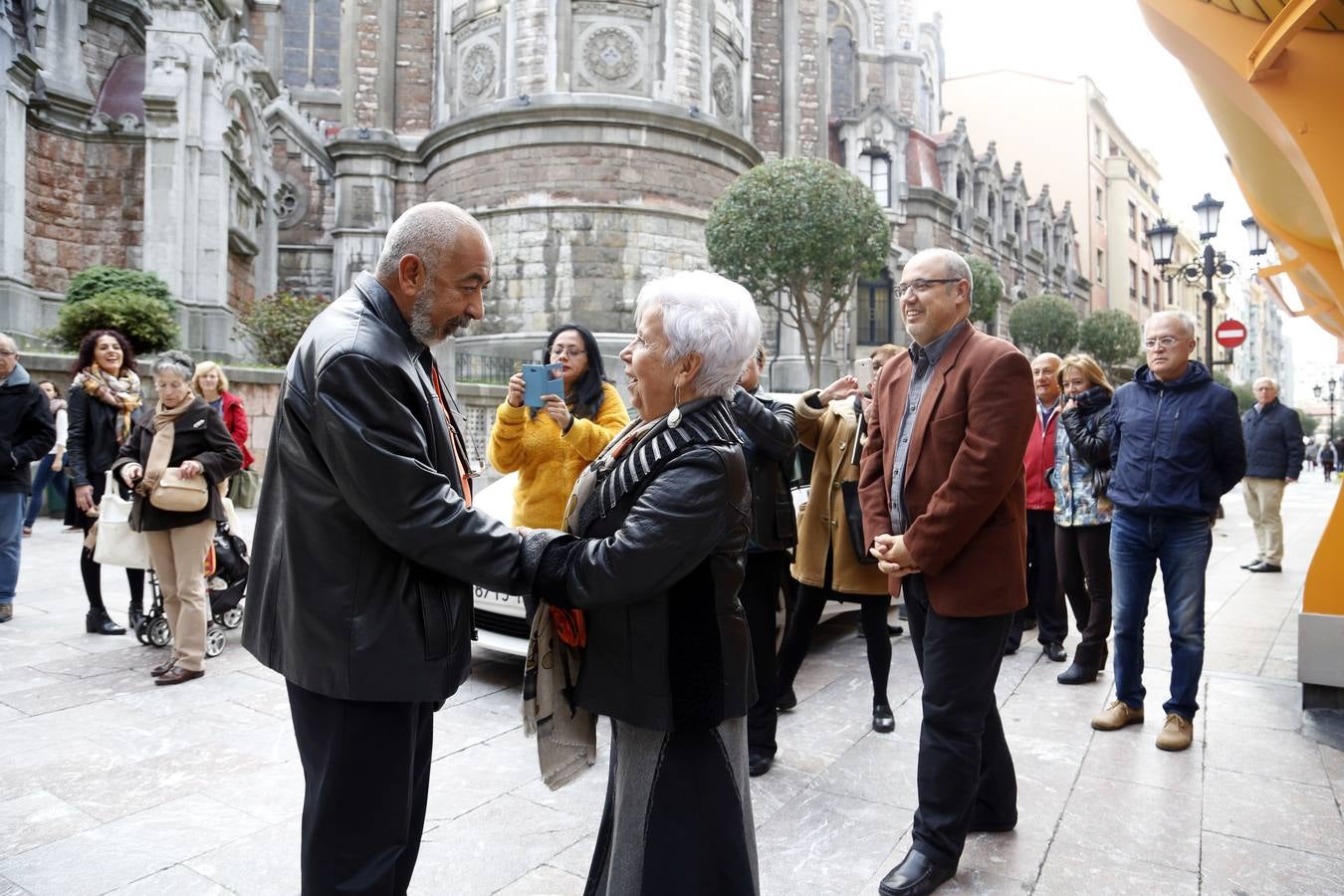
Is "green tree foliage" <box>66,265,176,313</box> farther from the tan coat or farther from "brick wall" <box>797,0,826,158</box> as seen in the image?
"brick wall" <box>797,0,826,158</box>

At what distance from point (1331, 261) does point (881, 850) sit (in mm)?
5727

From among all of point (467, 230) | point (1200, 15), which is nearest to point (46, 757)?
point (467, 230)

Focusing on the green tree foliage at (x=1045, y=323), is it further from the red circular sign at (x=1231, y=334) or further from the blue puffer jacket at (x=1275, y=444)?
the blue puffer jacket at (x=1275, y=444)

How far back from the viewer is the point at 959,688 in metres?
2.95

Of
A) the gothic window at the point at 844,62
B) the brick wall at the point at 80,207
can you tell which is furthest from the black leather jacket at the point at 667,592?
the gothic window at the point at 844,62

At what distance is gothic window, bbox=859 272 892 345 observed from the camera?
117 ft

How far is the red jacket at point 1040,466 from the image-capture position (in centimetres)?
629

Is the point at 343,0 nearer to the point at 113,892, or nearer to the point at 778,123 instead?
the point at 778,123

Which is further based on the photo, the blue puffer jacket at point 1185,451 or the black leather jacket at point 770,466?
the blue puffer jacket at point 1185,451

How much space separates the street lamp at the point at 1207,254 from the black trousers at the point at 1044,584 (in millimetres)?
10543

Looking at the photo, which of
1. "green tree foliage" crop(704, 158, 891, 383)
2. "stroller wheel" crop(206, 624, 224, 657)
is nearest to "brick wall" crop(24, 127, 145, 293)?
"green tree foliage" crop(704, 158, 891, 383)

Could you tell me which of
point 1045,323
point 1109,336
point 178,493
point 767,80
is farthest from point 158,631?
point 1109,336

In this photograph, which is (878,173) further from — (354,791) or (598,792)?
(354,791)

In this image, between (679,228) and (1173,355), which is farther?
(679,228)
